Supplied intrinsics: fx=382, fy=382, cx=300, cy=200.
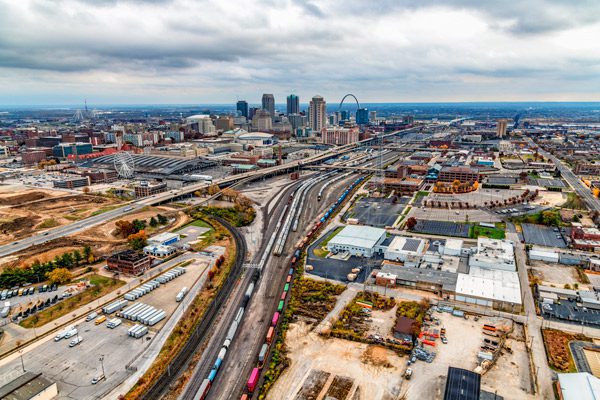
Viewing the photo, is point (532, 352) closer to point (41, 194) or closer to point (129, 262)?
point (129, 262)

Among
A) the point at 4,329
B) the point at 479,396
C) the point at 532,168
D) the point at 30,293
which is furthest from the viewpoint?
the point at 532,168

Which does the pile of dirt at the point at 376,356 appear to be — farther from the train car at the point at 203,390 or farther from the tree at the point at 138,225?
the tree at the point at 138,225

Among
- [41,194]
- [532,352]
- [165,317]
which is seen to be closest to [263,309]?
[165,317]

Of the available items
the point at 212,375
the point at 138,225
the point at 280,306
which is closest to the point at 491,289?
the point at 280,306

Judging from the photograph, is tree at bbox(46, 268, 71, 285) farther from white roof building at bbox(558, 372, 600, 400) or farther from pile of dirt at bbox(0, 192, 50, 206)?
white roof building at bbox(558, 372, 600, 400)

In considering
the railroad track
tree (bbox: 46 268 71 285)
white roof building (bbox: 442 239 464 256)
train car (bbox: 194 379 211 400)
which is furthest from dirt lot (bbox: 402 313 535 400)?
tree (bbox: 46 268 71 285)

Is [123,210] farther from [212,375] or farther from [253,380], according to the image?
[253,380]
